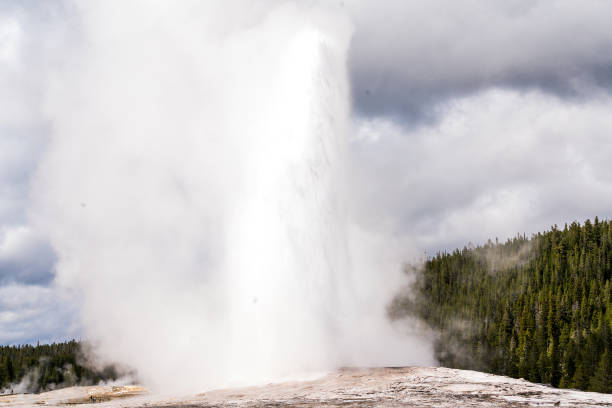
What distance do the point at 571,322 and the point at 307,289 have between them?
70.7m

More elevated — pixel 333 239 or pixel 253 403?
pixel 333 239

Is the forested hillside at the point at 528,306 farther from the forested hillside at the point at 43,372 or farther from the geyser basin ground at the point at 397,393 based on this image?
the forested hillside at the point at 43,372

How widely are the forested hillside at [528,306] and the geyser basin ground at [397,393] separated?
A: 34.5m

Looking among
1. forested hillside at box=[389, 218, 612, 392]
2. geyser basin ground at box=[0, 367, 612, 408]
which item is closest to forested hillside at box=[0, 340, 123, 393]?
forested hillside at box=[389, 218, 612, 392]

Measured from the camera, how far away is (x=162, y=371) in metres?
50.3

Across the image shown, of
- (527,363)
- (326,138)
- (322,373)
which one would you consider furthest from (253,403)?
(527,363)

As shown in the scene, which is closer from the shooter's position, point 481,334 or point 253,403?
point 253,403

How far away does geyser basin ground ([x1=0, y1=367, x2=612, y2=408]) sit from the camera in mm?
20359

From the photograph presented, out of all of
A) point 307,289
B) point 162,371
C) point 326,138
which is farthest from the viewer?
A: point 162,371

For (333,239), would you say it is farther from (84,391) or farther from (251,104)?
(84,391)

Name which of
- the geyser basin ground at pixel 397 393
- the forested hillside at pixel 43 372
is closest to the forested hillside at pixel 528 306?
the geyser basin ground at pixel 397 393

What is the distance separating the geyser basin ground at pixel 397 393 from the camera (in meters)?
20.4

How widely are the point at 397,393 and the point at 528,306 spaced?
87187 millimetres

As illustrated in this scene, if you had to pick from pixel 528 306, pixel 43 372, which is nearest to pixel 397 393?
pixel 528 306
